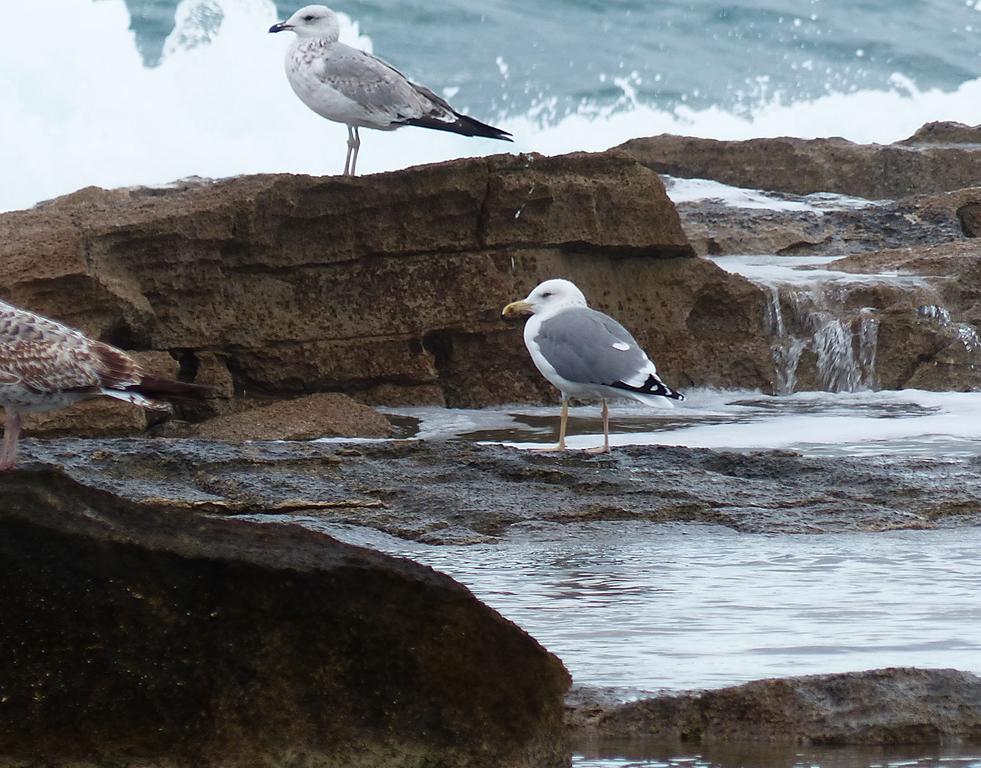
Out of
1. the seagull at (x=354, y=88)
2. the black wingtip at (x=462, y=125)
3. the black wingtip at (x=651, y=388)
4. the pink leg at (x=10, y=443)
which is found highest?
the seagull at (x=354, y=88)

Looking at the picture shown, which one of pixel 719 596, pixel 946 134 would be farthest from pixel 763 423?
pixel 946 134

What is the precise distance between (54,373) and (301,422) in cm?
376

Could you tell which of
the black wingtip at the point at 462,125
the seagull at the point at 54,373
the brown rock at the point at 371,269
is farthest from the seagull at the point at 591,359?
the black wingtip at the point at 462,125

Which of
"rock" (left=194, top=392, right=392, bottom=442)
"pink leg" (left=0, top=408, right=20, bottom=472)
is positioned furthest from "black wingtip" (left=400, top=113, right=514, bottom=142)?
"pink leg" (left=0, top=408, right=20, bottom=472)

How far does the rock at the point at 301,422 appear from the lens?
8.94m

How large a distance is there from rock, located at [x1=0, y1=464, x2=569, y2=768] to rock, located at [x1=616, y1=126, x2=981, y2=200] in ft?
44.6

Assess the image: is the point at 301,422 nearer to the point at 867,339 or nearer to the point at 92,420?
the point at 92,420

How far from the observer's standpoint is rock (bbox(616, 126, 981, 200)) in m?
16.0

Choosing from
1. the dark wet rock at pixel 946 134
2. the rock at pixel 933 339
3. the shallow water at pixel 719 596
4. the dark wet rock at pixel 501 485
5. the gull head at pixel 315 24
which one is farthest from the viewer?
the dark wet rock at pixel 946 134

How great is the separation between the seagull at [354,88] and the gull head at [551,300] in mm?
3513

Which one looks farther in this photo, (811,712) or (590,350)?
(590,350)

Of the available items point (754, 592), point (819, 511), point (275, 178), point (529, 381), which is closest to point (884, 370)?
point (529, 381)

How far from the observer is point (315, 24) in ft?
39.3

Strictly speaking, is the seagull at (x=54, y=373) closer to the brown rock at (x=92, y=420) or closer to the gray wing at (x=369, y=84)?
the brown rock at (x=92, y=420)
